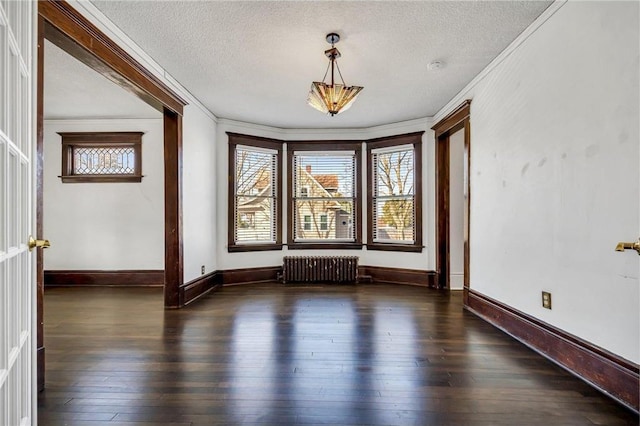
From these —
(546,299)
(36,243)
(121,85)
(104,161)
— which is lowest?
(546,299)

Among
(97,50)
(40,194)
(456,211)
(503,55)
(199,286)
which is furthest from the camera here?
(456,211)

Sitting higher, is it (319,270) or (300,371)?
(319,270)

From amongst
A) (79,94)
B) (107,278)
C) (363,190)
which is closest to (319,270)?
(363,190)

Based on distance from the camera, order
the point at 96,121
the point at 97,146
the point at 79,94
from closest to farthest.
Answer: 1. the point at 79,94
2. the point at 96,121
3. the point at 97,146

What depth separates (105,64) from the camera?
2.98 meters

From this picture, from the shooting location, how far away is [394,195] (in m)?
6.05

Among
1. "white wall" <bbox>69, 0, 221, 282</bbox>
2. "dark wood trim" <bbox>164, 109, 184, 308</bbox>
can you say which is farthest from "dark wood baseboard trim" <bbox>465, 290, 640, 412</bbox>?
"white wall" <bbox>69, 0, 221, 282</bbox>

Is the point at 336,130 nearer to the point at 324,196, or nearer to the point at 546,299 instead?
the point at 324,196

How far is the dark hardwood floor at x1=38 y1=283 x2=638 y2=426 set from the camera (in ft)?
6.56

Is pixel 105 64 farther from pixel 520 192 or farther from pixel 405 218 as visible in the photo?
pixel 405 218

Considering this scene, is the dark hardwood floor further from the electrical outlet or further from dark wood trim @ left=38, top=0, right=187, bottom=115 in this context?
dark wood trim @ left=38, top=0, right=187, bottom=115

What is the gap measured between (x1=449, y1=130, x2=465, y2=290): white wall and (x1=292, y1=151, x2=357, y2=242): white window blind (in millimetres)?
1669

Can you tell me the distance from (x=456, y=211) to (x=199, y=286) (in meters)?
3.96

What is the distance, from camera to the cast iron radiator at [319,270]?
19.8 feet
